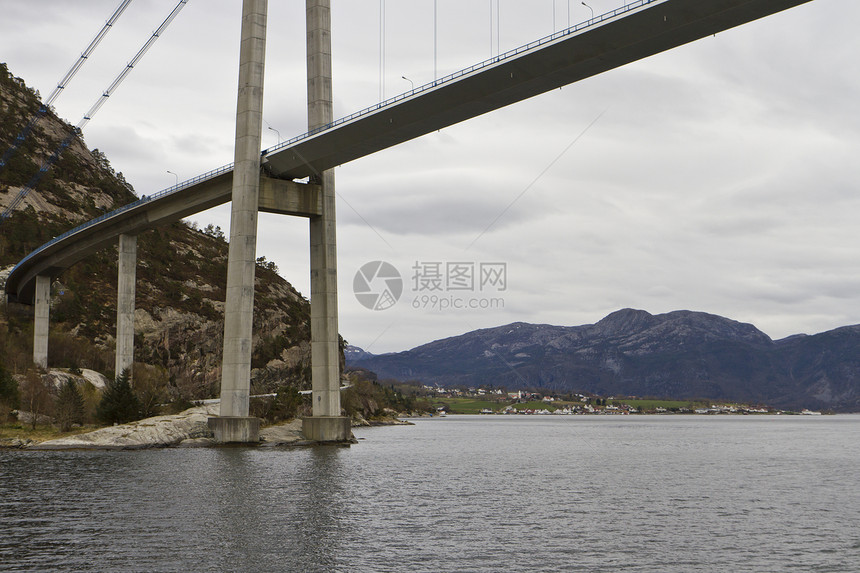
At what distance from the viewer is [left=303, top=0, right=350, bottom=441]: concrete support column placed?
70.8 meters

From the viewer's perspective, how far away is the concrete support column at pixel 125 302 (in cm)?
8806

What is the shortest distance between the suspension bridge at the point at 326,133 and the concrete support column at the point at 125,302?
15 centimetres

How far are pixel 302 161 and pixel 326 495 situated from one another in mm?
34911

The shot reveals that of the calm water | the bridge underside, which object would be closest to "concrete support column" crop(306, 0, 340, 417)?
the bridge underside

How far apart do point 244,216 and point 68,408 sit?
23222mm

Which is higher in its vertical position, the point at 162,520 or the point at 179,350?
the point at 179,350

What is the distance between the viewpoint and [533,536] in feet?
95.8

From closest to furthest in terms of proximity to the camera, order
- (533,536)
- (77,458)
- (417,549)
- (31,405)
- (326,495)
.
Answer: (417,549) < (533,536) < (326,495) < (77,458) < (31,405)

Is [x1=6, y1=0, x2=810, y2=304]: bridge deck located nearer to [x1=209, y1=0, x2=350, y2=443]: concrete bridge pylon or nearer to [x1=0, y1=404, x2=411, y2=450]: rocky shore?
[x1=209, y1=0, x2=350, y2=443]: concrete bridge pylon

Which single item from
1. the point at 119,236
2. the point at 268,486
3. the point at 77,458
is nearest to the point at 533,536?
the point at 268,486

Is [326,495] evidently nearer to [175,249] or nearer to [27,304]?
[27,304]

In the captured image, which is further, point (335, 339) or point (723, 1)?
point (335, 339)

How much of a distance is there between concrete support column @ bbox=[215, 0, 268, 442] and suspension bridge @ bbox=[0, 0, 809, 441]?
9 centimetres

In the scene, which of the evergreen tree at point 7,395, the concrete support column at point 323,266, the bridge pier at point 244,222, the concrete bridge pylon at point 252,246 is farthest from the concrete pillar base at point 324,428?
the evergreen tree at point 7,395
